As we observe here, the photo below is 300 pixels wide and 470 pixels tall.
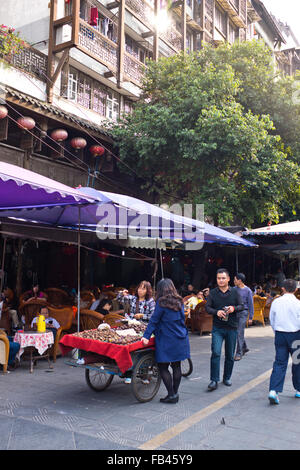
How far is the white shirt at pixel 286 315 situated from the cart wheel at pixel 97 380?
2.55m

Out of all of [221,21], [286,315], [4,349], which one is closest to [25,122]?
[4,349]

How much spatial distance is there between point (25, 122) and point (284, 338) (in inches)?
348

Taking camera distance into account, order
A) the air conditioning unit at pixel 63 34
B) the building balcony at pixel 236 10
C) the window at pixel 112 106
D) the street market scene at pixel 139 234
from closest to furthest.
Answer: the street market scene at pixel 139 234, the air conditioning unit at pixel 63 34, the window at pixel 112 106, the building balcony at pixel 236 10

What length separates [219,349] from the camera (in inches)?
245

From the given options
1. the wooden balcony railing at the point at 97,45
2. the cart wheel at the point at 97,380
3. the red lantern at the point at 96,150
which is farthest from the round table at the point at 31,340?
the wooden balcony railing at the point at 97,45

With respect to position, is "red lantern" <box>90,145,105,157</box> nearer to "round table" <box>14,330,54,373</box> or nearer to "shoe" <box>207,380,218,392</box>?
"round table" <box>14,330,54,373</box>

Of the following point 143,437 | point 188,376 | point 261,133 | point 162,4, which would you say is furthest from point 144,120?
point 143,437

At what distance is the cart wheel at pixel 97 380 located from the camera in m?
5.96

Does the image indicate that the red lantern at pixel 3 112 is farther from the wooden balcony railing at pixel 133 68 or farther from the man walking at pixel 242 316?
the wooden balcony railing at pixel 133 68

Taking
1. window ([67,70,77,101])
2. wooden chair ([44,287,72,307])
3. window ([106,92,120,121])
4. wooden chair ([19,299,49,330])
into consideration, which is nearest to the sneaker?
wooden chair ([19,299,49,330])

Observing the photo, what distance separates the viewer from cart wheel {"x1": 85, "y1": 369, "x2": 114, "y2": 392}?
596cm

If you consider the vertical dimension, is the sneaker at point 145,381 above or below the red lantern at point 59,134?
below

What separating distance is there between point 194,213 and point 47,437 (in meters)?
10.7

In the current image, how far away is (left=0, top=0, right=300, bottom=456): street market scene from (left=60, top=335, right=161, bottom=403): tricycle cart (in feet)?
0.08
